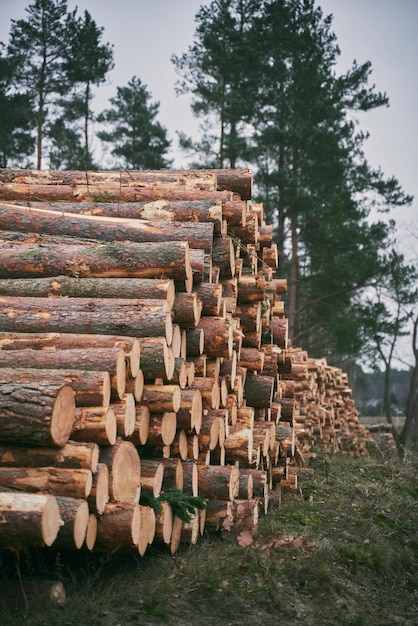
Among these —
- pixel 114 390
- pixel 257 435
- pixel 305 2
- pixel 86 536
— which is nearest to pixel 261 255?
pixel 257 435

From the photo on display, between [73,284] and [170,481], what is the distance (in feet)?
6.44

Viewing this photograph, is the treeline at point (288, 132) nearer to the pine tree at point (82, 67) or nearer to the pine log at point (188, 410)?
the pine tree at point (82, 67)

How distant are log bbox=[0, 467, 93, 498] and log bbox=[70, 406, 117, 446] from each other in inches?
13.3

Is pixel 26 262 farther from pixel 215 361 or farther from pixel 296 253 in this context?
pixel 296 253

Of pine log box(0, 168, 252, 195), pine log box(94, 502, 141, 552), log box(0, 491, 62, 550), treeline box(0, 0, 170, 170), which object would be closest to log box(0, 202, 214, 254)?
pine log box(0, 168, 252, 195)

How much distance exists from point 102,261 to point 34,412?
2.51 meters

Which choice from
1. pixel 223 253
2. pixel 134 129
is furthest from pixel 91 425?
pixel 134 129

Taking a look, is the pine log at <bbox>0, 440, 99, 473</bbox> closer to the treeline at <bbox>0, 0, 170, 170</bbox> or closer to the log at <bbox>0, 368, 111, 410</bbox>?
the log at <bbox>0, 368, 111, 410</bbox>

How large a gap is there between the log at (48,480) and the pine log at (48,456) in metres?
0.04

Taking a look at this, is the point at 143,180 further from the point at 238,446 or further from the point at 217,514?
the point at 217,514

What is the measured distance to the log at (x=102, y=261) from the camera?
6.87m

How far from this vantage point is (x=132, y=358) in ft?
19.1

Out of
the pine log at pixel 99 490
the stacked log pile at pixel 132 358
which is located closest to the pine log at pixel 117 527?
the stacked log pile at pixel 132 358

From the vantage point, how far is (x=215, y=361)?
7785 millimetres
